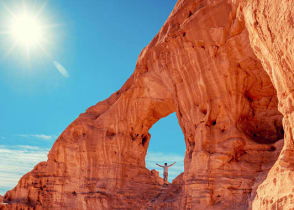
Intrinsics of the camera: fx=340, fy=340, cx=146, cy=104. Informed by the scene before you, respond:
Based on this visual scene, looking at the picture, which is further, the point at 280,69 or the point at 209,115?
the point at 209,115

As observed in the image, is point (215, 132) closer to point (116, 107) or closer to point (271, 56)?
point (271, 56)

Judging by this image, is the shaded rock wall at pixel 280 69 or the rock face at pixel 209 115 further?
the rock face at pixel 209 115

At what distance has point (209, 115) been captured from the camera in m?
12.5

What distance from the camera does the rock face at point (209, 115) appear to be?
6.11 m

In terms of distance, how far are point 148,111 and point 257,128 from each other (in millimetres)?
6854

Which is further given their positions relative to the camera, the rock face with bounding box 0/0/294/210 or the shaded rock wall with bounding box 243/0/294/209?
the rock face with bounding box 0/0/294/210

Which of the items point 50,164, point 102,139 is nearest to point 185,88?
point 102,139

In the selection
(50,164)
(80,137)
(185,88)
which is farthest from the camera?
(50,164)

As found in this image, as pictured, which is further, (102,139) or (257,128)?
(102,139)

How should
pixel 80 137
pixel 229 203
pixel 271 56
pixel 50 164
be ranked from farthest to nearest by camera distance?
pixel 50 164 → pixel 80 137 → pixel 229 203 → pixel 271 56

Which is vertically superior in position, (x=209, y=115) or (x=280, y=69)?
(x=209, y=115)

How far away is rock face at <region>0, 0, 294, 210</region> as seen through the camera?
6.11 metres

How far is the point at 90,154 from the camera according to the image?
19062 millimetres

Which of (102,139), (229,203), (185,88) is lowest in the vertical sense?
(229,203)
